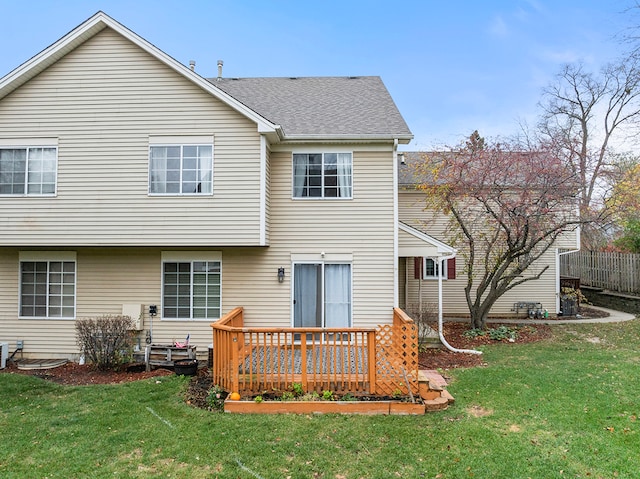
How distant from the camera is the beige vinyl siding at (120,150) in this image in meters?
8.77

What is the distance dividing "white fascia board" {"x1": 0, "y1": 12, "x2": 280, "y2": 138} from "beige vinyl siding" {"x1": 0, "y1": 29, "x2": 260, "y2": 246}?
21cm

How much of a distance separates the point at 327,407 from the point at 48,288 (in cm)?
815

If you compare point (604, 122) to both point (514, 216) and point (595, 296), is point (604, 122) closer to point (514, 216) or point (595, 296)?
point (595, 296)

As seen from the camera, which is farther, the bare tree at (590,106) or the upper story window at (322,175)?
the bare tree at (590,106)

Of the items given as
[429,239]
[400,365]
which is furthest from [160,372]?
[429,239]

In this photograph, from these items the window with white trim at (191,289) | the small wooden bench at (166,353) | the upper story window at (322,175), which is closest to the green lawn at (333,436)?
Result: the small wooden bench at (166,353)

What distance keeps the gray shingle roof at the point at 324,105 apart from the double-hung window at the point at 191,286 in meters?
3.91

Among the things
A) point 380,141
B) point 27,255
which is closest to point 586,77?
point 380,141

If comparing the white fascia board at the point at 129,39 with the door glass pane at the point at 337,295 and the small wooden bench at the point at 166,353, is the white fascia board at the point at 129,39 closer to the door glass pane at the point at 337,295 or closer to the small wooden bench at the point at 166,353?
the door glass pane at the point at 337,295

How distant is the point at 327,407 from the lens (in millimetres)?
5918

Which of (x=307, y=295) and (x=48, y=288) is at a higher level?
(x=48, y=288)

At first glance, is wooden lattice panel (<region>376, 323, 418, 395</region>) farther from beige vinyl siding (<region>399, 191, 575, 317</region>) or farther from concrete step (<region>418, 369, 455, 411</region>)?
beige vinyl siding (<region>399, 191, 575, 317</region>)

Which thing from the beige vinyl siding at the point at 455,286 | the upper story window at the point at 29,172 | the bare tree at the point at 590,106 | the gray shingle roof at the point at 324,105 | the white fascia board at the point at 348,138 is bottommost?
the beige vinyl siding at the point at 455,286

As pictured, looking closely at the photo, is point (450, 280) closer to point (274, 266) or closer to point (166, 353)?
point (274, 266)
